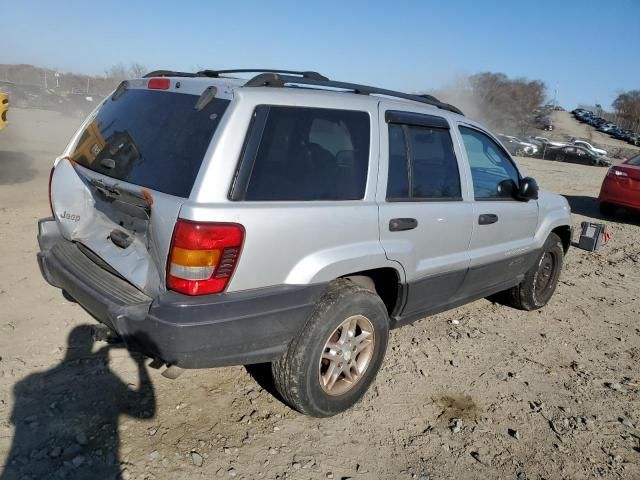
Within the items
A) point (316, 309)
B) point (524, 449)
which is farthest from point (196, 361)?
point (524, 449)

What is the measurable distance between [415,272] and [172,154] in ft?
5.45

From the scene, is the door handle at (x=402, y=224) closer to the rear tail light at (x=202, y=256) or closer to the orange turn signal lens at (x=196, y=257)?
the rear tail light at (x=202, y=256)

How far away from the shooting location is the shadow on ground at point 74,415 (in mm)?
2463

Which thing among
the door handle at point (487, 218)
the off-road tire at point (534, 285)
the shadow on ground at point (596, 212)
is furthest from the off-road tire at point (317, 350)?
the shadow on ground at point (596, 212)

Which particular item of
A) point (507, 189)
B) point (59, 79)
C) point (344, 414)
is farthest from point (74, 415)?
point (59, 79)

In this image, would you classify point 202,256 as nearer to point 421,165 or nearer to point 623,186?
point 421,165

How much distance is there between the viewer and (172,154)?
8.43ft

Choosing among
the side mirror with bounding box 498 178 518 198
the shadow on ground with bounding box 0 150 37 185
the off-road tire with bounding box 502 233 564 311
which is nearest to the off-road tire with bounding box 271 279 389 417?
the side mirror with bounding box 498 178 518 198

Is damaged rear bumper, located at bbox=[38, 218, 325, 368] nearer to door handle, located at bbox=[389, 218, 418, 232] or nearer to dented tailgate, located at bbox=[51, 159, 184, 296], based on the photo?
dented tailgate, located at bbox=[51, 159, 184, 296]

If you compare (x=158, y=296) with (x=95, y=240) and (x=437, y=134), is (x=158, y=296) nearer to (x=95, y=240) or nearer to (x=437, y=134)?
(x=95, y=240)

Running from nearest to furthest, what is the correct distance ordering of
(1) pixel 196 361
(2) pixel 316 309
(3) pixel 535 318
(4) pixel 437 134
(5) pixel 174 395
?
(1) pixel 196 361 → (2) pixel 316 309 → (5) pixel 174 395 → (4) pixel 437 134 → (3) pixel 535 318

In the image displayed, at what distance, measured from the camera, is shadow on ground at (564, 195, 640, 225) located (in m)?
10.3

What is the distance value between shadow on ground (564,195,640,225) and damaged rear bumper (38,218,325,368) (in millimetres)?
9560

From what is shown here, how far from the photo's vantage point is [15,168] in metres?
10.3
